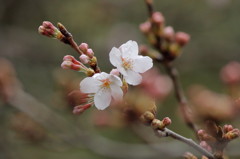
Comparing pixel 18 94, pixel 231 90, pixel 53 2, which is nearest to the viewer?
pixel 231 90

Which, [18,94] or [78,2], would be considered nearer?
[18,94]

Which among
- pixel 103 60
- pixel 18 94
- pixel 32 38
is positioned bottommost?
pixel 18 94

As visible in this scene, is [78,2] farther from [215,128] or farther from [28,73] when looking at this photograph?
[215,128]

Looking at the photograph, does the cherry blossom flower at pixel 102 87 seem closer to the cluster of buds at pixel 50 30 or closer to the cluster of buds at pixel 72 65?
the cluster of buds at pixel 72 65

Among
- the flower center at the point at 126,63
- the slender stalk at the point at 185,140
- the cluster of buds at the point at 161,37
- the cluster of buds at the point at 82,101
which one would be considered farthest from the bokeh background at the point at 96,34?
the slender stalk at the point at 185,140

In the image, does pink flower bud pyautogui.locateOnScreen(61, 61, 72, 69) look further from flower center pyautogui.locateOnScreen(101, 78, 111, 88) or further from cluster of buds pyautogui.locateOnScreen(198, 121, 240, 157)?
cluster of buds pyautogui.locateOnScreen(198, 121, 240, 157)

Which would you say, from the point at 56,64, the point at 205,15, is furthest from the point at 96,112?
the point at 205,15
